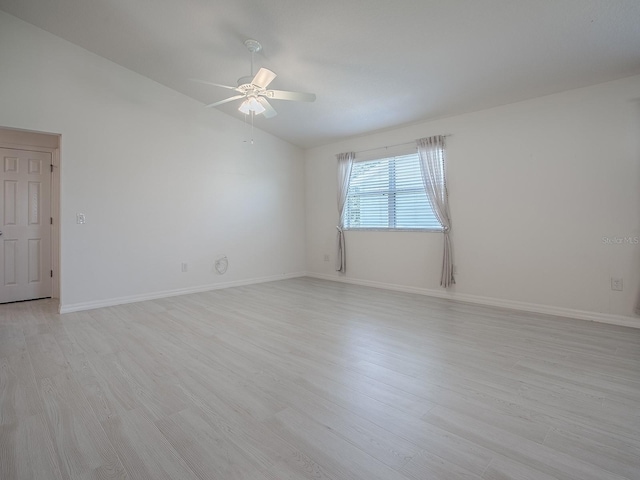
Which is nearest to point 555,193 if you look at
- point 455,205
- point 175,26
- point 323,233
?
point 455,205

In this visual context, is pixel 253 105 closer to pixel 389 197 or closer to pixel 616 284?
pixel 389 197

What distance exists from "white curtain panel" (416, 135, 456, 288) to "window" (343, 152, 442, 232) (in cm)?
14

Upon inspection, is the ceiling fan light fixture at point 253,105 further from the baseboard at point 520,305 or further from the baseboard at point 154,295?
the baseboard at point 520,305

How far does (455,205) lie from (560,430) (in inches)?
124

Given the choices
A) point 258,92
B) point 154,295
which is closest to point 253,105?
point 258,92

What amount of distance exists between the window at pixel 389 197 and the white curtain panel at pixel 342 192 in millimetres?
88

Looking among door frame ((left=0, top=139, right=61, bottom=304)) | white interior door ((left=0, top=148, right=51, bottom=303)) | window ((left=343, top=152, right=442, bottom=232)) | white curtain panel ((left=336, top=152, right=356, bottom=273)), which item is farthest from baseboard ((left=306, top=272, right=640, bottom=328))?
white interior door ((left=0, top=148, right=51, bottom=303))

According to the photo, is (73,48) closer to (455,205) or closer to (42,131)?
(42,131)

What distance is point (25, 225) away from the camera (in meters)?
4.26

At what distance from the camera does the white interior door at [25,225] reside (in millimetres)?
4113

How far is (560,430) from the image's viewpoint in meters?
1.51

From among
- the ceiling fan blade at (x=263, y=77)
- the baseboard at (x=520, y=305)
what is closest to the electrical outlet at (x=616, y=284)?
the baseboard at (x=520, y=305)

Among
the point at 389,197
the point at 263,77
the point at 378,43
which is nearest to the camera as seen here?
the point at 263,77

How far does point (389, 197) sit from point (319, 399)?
3758 millimetres
